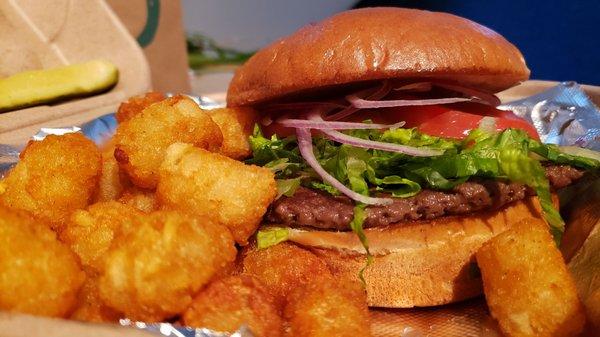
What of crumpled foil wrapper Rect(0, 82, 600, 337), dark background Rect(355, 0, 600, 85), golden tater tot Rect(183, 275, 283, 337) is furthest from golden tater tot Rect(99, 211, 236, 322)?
dark background Rect(355, 0, 600, 85)

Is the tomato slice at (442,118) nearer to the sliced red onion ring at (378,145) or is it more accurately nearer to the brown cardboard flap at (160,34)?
the sliced red onion ring at (378,145)

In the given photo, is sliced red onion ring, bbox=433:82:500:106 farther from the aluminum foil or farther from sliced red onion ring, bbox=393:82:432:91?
the aluminum foil

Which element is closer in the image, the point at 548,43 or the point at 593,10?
the point at 593,10

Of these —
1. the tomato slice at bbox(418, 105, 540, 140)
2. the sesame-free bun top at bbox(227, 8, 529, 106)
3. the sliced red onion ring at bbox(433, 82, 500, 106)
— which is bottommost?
the tomato slice at bbox(418, 105, 540, 140)

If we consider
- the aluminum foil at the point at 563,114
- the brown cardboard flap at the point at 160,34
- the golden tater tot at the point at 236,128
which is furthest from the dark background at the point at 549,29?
the golden tater tot at the point at 236,128

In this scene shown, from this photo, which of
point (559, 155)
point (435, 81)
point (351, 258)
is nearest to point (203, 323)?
Result: point (351, 258)

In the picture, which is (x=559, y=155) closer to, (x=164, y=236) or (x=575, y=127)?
(x=575, y=127)
